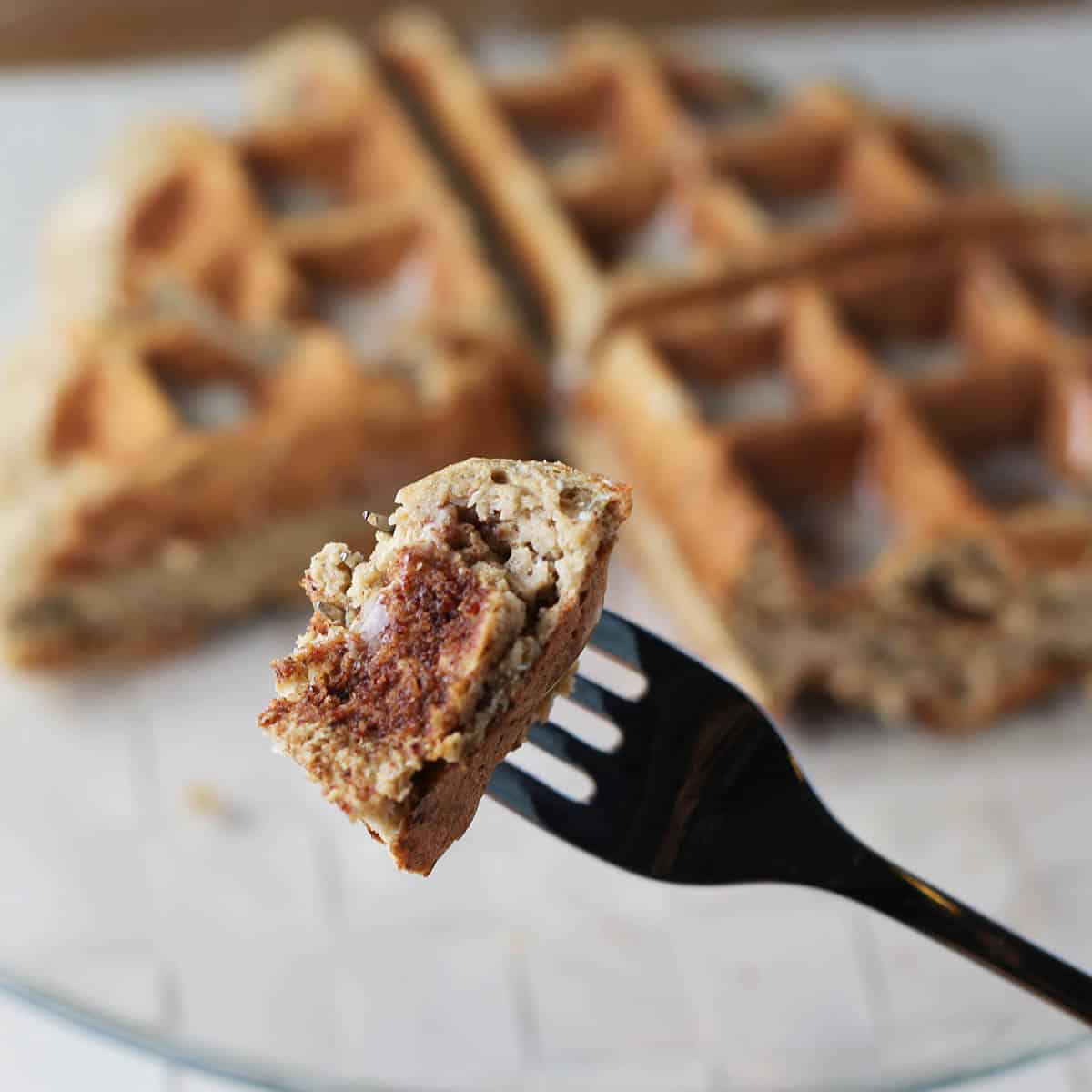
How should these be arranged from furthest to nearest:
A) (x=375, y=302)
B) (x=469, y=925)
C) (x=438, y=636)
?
(x=375, y=302) < (x=469, y=925) < (x=438, y=636)

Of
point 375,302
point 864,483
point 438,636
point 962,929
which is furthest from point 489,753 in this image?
point 375,302

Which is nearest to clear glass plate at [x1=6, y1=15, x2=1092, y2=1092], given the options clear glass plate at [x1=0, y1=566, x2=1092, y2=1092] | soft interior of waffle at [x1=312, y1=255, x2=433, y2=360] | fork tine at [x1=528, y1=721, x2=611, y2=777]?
clear glass plate at [x1=0, y1=566, x2=1092, y2=1092]

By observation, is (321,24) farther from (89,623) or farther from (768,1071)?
(768,1071)

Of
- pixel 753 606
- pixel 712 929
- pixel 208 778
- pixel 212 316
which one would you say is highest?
pixel 212 316

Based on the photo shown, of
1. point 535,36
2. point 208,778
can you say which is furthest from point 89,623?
point 535,36

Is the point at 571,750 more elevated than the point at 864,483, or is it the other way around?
the point at 864,483

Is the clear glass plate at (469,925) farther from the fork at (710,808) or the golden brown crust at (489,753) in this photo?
the golden brown crust at (489,753)

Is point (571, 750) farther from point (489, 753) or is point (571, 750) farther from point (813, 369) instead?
point (813, 369)
